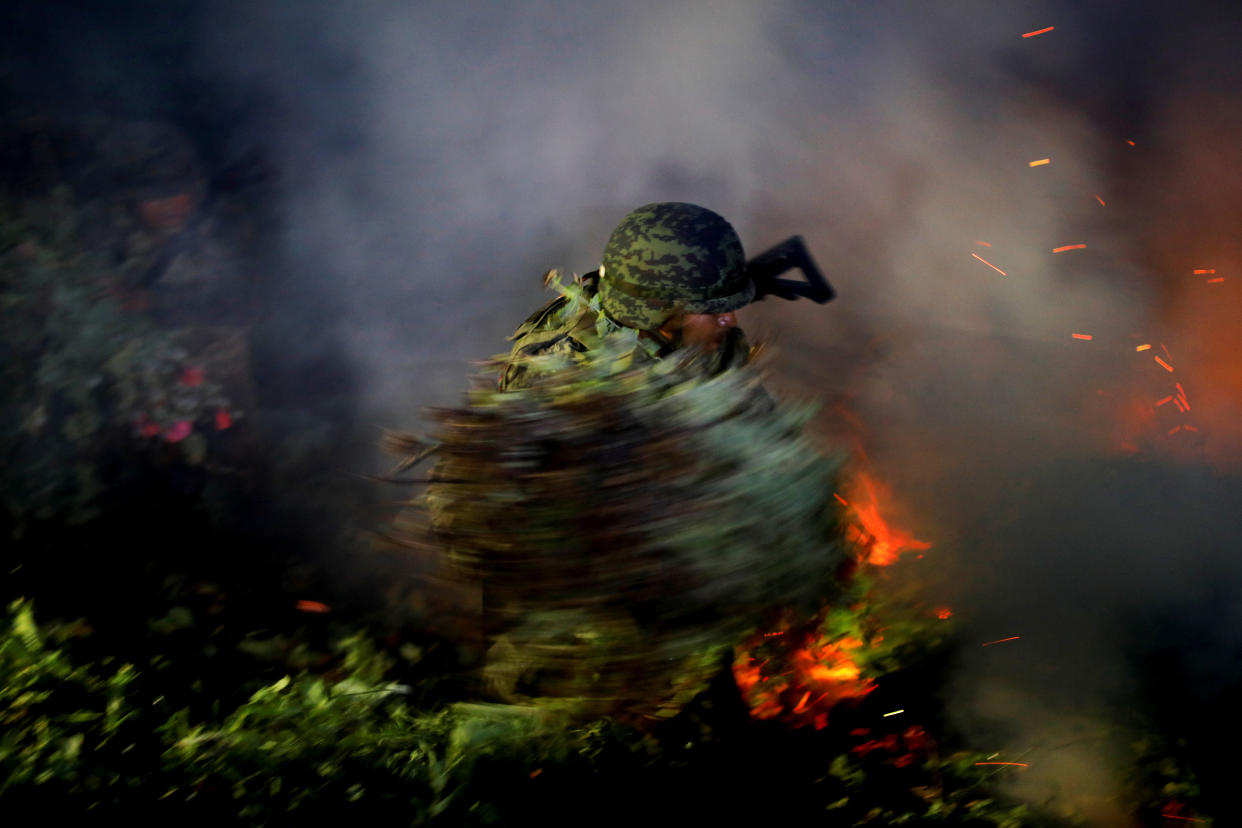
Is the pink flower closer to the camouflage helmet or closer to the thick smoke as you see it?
the thick smoke

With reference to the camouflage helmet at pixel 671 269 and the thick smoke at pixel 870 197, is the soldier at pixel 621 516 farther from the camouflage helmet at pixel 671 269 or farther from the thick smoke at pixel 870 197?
the thick smoke at pixel 870 197

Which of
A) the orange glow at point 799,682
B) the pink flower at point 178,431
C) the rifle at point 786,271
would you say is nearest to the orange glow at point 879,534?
the orange glow at point 799,682

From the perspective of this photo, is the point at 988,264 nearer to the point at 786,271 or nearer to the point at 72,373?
the point at 786,271

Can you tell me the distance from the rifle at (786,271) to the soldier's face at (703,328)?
36.4 inches

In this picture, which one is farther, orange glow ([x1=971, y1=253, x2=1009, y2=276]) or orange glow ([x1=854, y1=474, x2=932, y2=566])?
orange glow ([x1=971, y1=253, x2=1009, y2=276])

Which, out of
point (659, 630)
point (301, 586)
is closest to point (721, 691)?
point (659, 630)

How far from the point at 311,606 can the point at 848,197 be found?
4.80 m

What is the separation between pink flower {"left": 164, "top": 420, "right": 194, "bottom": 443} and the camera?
4.54 m

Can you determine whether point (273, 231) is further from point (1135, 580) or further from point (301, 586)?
point (1135, 580)

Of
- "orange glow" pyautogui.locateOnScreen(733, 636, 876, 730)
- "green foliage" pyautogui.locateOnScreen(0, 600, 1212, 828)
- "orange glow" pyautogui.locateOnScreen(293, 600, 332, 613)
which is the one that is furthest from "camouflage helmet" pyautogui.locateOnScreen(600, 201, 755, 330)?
"orange glow" pyautogui.locateOnScreen(293, 600, 332, 613)

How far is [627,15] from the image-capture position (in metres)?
5.31

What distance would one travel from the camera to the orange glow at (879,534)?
3.86 meters

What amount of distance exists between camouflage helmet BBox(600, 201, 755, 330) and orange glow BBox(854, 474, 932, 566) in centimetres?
159

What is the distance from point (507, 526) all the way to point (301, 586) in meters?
2.86
